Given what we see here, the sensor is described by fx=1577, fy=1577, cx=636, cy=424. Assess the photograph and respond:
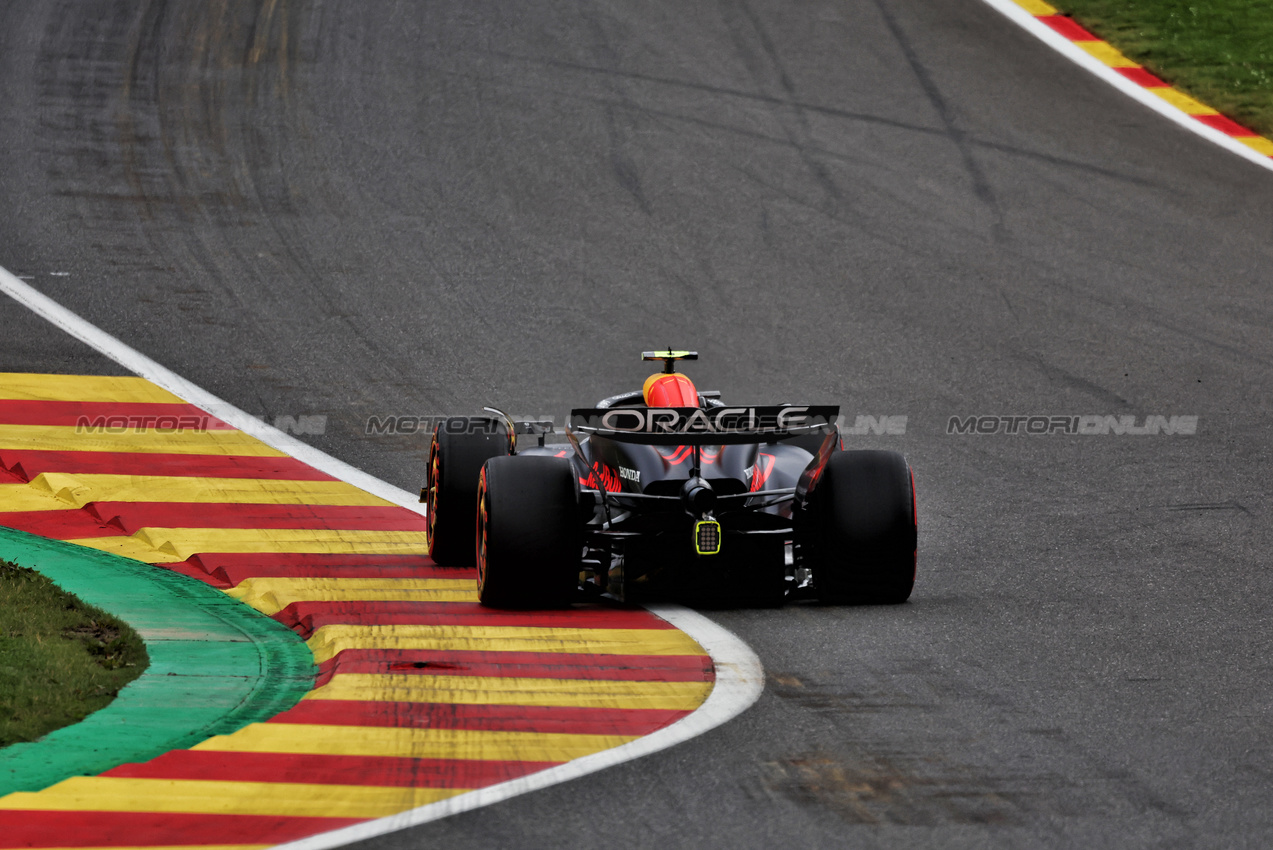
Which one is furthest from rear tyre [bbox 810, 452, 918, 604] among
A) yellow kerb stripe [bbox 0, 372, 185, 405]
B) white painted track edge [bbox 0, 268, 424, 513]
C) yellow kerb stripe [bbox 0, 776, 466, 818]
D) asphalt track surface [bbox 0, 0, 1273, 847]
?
yellow kerb stripe [bbox 0, 372, 185, 405]

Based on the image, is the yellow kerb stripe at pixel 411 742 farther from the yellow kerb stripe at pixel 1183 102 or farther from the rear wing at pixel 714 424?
the yellow kerb stripe at pixel 1183 102

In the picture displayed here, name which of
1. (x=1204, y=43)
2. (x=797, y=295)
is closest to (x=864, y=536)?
(x=797, y=295)

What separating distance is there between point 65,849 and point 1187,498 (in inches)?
290

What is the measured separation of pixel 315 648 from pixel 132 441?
4.62 meters

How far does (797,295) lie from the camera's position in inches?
576

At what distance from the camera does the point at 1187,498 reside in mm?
9719

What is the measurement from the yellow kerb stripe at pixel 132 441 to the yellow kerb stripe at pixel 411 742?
5566mm

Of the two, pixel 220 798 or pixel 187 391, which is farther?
pixel 187 391

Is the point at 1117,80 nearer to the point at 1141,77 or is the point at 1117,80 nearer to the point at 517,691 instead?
the point at 1141,77

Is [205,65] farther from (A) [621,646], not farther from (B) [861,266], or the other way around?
(A) [621,646]

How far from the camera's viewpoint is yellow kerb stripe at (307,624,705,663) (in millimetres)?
6695

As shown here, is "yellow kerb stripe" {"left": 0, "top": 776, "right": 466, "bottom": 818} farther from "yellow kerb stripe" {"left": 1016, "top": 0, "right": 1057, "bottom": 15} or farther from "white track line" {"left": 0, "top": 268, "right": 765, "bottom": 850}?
"yellow kerb stripe" {"left": 1016, "top": 0, "right": 1057, "bottom": 15}

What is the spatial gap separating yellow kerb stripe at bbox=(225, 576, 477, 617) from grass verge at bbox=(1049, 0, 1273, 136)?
14.2 metres

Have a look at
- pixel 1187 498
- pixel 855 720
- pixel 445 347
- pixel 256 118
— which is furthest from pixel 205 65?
pixel 855 720
